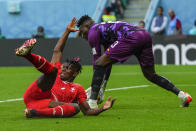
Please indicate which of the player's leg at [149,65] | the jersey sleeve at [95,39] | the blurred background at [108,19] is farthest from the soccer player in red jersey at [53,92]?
the blurred background at [108,19]

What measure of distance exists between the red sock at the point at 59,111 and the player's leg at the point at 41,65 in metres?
0.32

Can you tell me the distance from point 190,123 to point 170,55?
52.8ft

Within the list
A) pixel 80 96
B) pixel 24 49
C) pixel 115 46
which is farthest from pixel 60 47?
pixel 24 49

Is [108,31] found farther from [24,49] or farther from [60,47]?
[24,49]

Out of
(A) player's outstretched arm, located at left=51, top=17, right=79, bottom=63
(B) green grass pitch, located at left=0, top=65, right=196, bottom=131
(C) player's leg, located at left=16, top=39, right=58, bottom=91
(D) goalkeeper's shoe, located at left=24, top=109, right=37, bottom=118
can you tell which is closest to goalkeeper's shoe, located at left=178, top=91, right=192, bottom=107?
(B) green grass pitch, located at left=0, top=65, right=196, bottom=131

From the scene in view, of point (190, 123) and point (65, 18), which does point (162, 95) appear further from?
point (65, 18)

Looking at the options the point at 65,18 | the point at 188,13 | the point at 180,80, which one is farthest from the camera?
the point at 65,18

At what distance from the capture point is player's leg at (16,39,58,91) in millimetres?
7355

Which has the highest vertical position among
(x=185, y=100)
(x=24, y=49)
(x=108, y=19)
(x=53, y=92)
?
(x=24, y=49)

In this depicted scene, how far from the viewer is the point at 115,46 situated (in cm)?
912

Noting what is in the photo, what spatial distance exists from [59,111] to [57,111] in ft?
0.10

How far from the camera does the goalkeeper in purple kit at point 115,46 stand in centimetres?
905

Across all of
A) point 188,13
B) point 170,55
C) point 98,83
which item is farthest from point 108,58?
point 188,13

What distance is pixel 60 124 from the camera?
7.53 meters
